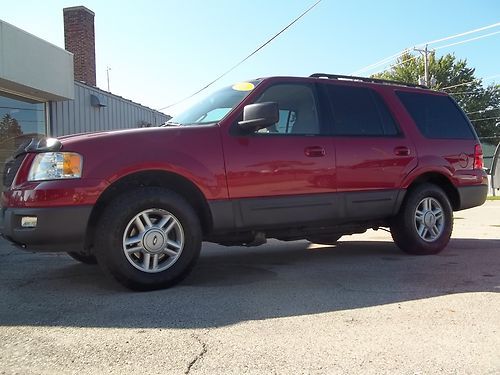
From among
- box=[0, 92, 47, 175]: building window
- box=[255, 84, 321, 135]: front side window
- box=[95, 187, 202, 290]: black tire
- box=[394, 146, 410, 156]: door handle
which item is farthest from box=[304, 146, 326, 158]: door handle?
box=[0, 92, 47, 175]: building window

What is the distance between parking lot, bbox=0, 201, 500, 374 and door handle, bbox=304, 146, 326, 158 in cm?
121

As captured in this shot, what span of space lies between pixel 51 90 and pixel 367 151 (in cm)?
826

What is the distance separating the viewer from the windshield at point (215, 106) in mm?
5309

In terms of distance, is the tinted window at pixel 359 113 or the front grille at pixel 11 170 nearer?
the front grille at pixel 11 170

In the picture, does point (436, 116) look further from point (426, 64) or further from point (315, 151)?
point (426, 64)

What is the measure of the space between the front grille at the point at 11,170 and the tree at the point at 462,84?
4920 centimetres

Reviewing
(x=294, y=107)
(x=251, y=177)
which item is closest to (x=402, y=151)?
(x=294, y=107)

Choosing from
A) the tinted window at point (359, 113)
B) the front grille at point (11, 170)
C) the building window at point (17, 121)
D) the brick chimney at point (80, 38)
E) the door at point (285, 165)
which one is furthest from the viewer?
the brick chimney at point (80, 38)

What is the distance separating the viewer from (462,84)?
52656 millimetres

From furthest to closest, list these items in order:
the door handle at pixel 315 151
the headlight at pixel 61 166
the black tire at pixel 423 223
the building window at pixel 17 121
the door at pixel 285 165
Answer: the building window at pixel 17 121 < the black tire at pixel 423 223 < the door handle at pixel 315 151 < the door at pixel 285 165 < the headlight at pixel 61 166

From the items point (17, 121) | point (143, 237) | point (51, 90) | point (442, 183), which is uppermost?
point (51, 90)

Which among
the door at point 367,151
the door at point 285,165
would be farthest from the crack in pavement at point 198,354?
the door at point 367,151

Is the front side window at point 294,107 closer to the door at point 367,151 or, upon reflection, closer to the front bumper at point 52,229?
the door at point 367,151

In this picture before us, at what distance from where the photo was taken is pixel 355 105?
6117mm
